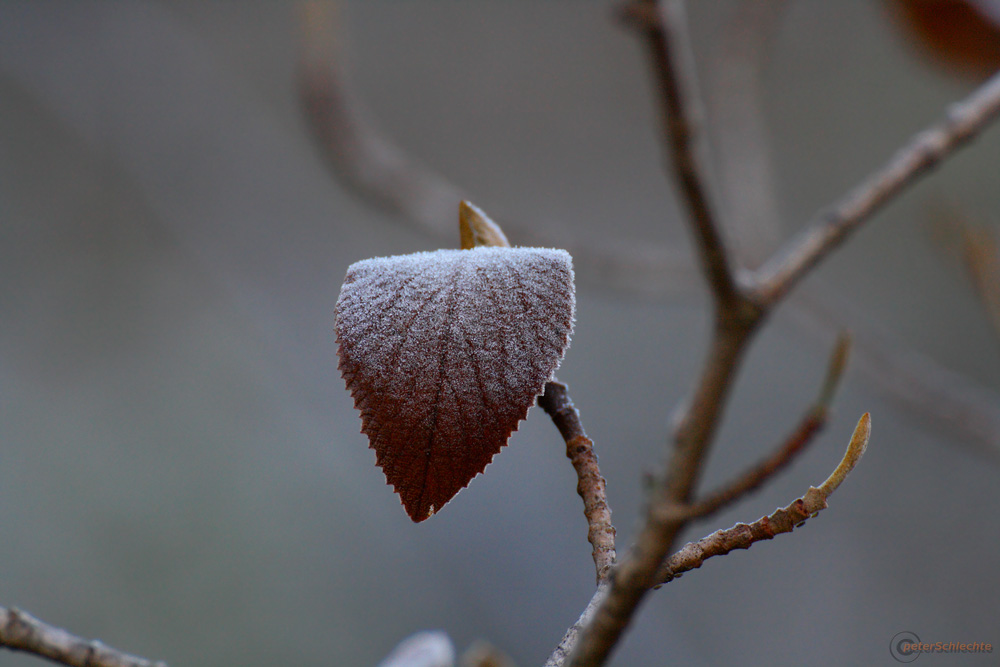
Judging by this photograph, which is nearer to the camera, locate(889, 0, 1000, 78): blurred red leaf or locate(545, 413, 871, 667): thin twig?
locate(545, 413, 871, 667): thin twig

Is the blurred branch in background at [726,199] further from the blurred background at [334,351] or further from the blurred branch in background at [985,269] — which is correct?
the blurred branch in background at [985,269]

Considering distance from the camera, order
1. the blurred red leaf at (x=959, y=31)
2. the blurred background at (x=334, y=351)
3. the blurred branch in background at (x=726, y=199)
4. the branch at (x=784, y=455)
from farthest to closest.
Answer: the blurred background at (x=334, y=351) → the blurred branch in background at (x=726, y=199) → the blurred red leaf at (x=959, y=31) → the branch at (x=784, y=455)

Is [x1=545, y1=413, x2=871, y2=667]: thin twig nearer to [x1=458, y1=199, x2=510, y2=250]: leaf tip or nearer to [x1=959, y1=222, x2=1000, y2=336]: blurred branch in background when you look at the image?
[x1=458, y1=199, x2=510, y2=250]: leaf tip

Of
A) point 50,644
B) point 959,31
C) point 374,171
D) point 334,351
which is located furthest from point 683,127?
point 334,351

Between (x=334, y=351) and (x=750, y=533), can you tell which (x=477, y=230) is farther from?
(x=334, y=351)

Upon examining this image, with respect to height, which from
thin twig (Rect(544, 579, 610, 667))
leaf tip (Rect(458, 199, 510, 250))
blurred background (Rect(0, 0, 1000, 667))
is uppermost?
leaf tip (Rect(458, 199, 510, 250))

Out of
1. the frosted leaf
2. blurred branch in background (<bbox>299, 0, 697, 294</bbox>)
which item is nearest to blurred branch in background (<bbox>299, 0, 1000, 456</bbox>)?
blurred branch in background (<bbox>299, 0, 697, 294</bbox>)

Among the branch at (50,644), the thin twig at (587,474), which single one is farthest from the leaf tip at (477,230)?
the branch at (50,644)
